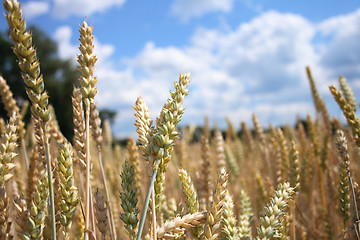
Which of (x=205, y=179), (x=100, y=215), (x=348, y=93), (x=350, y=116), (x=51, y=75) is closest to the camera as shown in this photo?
(x=100, y=215)

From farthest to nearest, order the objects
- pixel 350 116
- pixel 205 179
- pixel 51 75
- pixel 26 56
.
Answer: pixel 51 75, pixel 205 179, pixel 350 116, pixel 26 56

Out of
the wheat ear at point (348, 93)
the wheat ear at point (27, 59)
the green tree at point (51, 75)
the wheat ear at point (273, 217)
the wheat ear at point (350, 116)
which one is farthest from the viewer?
the green tree at point (51, 75)

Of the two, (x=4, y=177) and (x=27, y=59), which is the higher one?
(x=27, y=59)

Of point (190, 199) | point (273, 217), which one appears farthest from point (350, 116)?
point (190, 199)

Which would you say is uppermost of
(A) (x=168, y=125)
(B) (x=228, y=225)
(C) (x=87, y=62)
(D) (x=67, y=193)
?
(C) (x=87, y=62)

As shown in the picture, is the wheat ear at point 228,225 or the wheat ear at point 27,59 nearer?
the wheat ear at point 27,59

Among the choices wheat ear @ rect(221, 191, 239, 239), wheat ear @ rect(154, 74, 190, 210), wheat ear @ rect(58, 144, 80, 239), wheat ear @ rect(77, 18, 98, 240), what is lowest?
wheat ear @ rect(221, 191, 239, 239)

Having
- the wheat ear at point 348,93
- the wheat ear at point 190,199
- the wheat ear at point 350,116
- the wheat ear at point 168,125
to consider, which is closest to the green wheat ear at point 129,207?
the wheat ear at point 168,125

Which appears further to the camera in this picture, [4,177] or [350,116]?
[350,116]

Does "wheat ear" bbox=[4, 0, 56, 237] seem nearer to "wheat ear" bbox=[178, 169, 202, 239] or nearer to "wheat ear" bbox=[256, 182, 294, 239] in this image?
"wheat ear" bbox=[178, 169, 202, 239]

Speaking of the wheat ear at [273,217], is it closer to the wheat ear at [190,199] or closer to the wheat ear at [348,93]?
the wheat ear at [190,199]

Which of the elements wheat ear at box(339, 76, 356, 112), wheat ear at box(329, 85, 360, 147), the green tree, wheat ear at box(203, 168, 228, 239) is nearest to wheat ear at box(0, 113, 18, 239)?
wheat ear at box(203, 168, 228, 239)

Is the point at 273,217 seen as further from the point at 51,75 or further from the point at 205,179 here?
the point at 51,75

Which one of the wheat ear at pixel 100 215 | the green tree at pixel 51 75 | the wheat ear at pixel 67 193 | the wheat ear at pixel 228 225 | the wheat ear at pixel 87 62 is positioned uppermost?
the green tree at pixel 51 75
